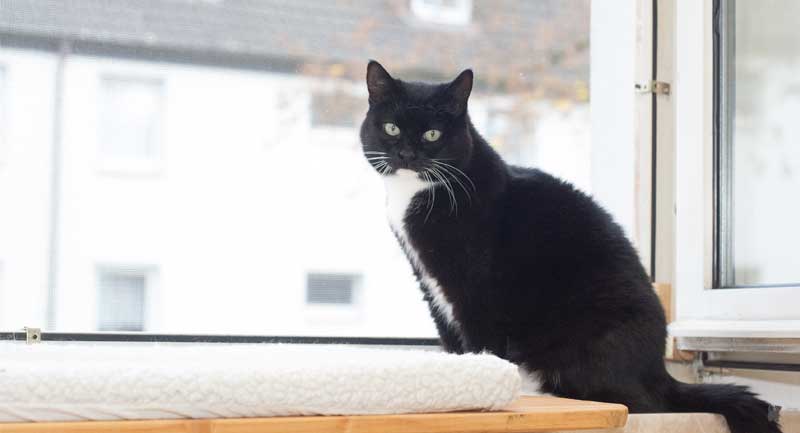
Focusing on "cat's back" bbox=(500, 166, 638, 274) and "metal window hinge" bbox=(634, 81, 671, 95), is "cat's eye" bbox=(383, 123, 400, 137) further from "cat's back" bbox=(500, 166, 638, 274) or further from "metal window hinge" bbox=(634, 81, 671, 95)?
"metal window hinge" bbox=(634, 81, 671, 95)

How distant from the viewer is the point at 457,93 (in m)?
1.48

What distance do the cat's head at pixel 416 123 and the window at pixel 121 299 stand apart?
54 centimetres

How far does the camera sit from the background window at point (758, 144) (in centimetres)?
156

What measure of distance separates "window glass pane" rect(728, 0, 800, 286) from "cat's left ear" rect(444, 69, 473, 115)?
54 centimetres

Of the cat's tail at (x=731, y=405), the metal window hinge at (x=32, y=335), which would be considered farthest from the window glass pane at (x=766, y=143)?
the metal window hinge at (x=32, y=335)

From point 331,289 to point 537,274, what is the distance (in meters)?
0.57

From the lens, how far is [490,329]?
4.53 feet

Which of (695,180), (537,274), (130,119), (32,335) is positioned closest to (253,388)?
(537,274)

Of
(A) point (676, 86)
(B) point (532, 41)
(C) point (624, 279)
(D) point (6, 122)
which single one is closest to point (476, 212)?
(C) point (624, 279)

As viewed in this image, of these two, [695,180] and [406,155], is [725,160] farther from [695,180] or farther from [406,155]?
[406,155]

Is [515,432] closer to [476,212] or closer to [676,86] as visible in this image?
[476,212]

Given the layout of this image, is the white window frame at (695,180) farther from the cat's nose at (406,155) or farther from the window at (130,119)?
the window at (130,119)

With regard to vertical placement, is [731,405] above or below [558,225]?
below

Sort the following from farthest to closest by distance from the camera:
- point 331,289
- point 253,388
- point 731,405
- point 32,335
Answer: point 331,289
point 32,335
point 731,405
point 253,388
